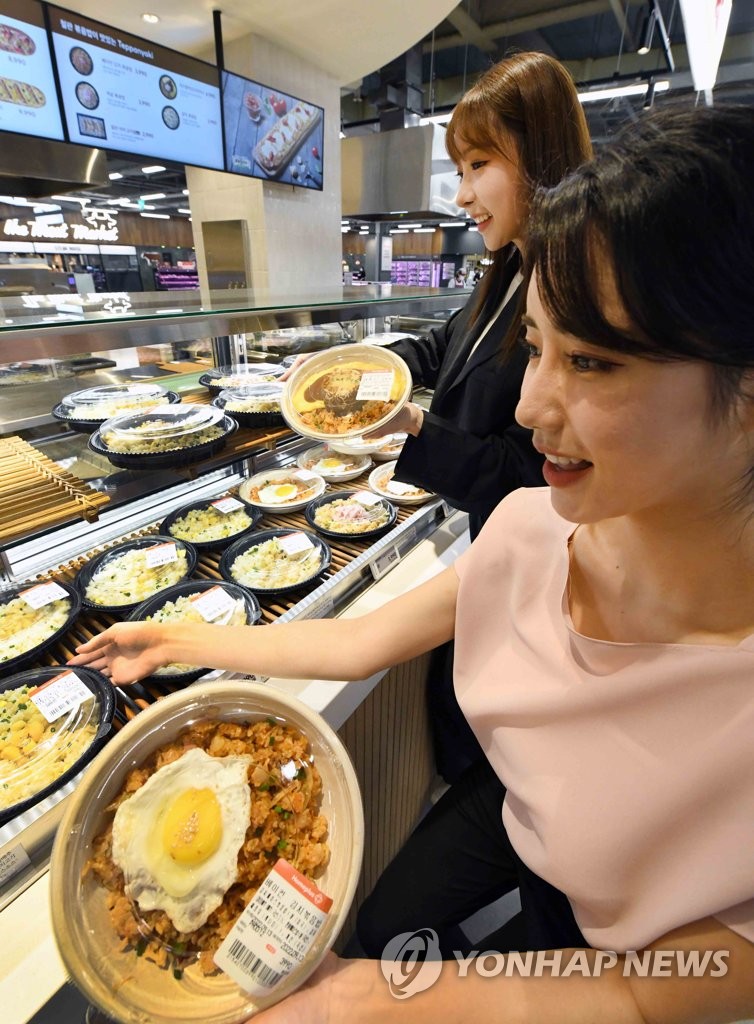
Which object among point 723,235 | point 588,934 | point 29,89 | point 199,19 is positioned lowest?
point 588,934

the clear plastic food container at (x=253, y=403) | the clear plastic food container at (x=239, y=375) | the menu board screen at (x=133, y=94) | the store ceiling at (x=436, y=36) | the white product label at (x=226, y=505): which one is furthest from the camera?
the store ceiling at (x=436, y=36)

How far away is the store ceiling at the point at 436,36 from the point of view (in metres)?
3.84

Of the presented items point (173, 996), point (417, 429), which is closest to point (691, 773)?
point (173, 996)

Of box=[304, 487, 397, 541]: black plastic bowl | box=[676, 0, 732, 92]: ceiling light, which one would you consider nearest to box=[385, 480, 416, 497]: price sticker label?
box=[304, 487, 397, 541]: black plastic bowl

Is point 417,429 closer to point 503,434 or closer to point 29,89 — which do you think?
point 503,434

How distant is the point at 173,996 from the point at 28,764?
0.62 meters

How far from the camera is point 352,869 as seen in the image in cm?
79

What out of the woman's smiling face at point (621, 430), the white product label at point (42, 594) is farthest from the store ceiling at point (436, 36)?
the white product label at point (42, 594)

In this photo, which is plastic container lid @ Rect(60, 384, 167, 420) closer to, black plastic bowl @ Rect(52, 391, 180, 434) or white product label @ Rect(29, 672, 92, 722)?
black plastic bowl @ Rect(52, 391, 180, 434)

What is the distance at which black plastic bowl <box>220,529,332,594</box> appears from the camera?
65.1 inches

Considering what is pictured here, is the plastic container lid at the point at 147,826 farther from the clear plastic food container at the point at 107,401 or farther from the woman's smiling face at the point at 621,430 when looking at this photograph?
the clear plastic food container at the point at 107,401

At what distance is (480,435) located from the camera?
68.3 inches

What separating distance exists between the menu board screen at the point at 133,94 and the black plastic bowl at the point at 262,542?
332 centimetres

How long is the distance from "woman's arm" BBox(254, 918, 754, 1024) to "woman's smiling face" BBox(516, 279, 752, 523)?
24.9 inches
